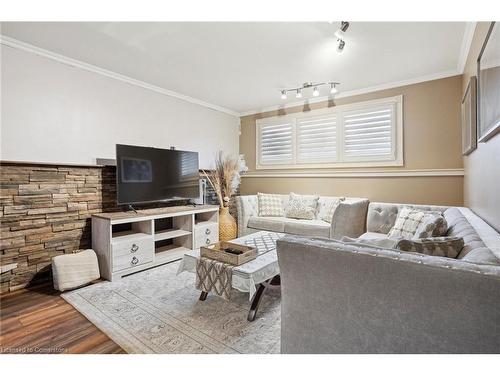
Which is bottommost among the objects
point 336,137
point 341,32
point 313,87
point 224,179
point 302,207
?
point 302,207

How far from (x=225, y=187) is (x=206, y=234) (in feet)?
3.17

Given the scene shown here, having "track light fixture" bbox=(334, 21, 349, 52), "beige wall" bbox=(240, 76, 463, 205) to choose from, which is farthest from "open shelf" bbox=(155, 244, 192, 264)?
"track light fixture" bbox=(334, 21, 349, 52)

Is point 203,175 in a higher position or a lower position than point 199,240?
higher

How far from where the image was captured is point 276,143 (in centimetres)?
495

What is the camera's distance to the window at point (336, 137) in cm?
381

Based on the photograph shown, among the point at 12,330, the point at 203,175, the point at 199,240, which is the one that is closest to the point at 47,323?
the point at 12,330

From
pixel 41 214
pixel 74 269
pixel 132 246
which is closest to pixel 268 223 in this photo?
pixel 132 246

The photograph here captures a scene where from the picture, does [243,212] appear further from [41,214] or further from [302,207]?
[41,214]

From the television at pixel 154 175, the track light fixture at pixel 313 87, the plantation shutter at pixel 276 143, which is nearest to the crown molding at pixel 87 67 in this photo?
the television at pixel 154 175

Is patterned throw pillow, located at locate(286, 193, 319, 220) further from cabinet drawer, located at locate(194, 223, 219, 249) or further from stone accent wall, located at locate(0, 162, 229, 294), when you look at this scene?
stone accent wall, located at locate(0, 162, 229, 294)

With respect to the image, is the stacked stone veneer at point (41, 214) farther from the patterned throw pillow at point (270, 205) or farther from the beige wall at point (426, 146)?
the beige wall at point (426, 146)

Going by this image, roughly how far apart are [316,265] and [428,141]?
3317 mm

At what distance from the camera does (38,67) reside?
2.74m

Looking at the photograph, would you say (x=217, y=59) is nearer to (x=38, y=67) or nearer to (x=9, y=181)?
(x=38, y=67)
